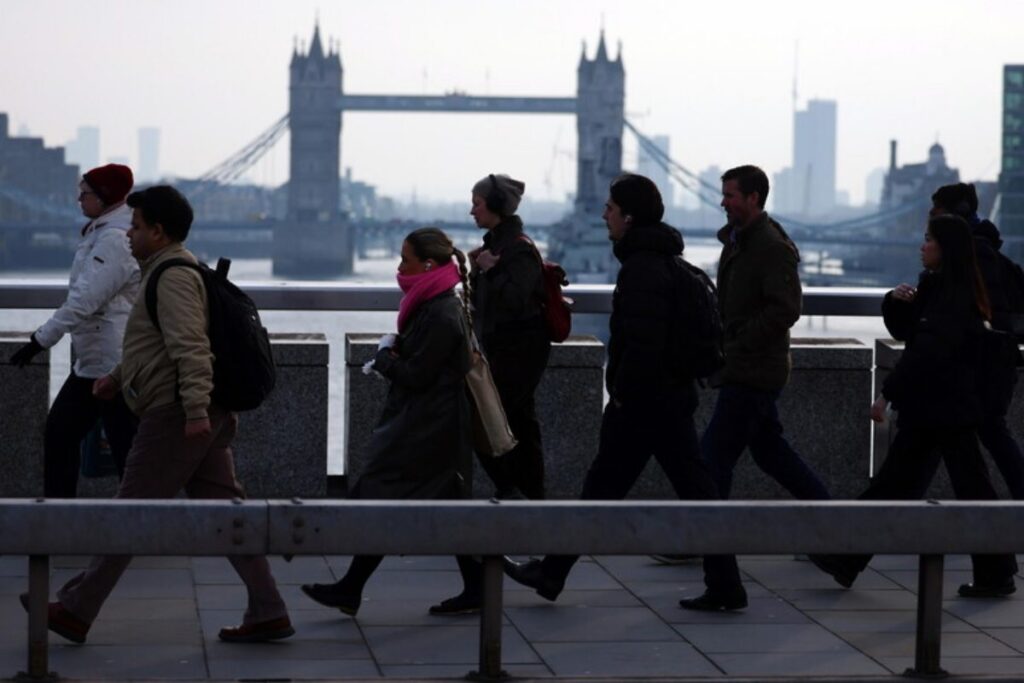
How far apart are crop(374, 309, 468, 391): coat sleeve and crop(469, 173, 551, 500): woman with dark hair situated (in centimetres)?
71

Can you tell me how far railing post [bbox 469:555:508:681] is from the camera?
419 cm

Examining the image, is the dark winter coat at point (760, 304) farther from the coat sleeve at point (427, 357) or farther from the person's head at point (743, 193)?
the coat sleeve at point (427, 357)

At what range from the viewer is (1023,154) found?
86875 mm

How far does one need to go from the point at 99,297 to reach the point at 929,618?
2.68m

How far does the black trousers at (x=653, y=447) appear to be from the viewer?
5797 mm

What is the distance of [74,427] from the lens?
616cm

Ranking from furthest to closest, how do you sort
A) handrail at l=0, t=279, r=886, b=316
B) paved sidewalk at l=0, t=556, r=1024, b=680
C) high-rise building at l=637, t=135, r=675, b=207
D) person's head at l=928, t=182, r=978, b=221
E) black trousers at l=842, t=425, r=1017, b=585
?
high-rise building at l=637, t=135, r=675, b=207
handrail at l=0, t=279, r=886, b=316
person's head at l=928, t=182, r=978, b=221
black trousers at l=842, t=425, r=1017, b=585
paved sidewalk at l=0, t=556, r=1024, b=680

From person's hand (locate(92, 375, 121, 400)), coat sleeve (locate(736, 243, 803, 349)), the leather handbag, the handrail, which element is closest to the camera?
person's hand (locate(92, 375, 121, 400))

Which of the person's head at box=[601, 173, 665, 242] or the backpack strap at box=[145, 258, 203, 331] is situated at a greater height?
the person's head at box=[601, 173, 665, 242]

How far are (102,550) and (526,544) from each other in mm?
822

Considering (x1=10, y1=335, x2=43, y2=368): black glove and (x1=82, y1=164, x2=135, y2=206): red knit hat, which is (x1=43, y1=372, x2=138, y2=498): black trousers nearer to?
(x1=10, y1=335, x2=43, y2=368): black glove

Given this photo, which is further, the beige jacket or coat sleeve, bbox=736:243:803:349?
coat sleeve, bbox=736:243:803:349

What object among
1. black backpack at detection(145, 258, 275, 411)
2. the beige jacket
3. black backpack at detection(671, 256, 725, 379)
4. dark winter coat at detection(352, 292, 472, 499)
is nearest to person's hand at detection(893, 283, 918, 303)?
black backpack at detection(671, 256, 725, 379)

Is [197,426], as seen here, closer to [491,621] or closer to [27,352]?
[491,621]
